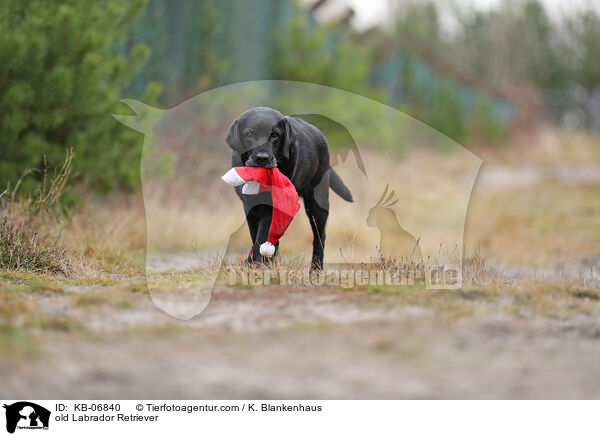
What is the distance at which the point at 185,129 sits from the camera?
26.2ft

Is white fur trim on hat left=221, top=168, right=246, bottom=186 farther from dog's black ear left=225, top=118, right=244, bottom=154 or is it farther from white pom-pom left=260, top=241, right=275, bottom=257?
white pom-pom left=260, top=241, right=275, bottom=257

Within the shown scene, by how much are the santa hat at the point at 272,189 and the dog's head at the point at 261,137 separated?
0.06m

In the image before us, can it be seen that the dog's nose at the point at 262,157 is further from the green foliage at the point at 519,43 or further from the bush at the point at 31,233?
the green foliage at the point at 519,43

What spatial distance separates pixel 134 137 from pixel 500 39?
25.9m

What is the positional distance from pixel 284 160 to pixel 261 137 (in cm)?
27

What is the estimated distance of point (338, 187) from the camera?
453cm

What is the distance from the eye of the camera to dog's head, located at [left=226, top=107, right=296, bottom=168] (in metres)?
3.66

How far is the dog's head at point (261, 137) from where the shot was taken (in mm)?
3662

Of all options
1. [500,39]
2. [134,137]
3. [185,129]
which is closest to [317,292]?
[134,137]

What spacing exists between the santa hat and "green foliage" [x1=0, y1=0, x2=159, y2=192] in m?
2.39

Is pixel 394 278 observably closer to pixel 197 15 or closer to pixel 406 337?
pixel 406 337
